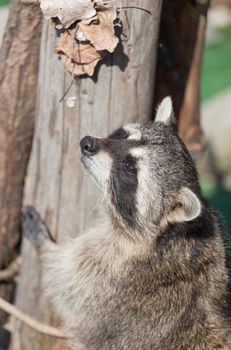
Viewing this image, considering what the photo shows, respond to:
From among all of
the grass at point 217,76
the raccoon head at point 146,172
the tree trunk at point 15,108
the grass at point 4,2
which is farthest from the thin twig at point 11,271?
the grass at point 4,2

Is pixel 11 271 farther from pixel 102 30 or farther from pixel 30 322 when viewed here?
pixel 102 30

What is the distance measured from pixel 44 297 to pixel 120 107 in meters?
1.60

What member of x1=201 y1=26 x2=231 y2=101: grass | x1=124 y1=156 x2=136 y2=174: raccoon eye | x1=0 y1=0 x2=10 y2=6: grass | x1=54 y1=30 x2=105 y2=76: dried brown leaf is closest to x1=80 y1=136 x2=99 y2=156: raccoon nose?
x1=124 y1=156 x2=136 y2=174: raccoon eye

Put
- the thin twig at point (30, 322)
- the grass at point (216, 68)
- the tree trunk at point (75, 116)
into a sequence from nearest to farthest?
the tree trunk at point (75, 116), the thin twig at point (30, 322), the grass at point (216, 68)

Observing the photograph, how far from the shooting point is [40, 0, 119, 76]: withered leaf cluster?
4.59 meters

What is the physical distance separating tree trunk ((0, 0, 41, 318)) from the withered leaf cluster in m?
0.53

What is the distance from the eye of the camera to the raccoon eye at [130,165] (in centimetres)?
498

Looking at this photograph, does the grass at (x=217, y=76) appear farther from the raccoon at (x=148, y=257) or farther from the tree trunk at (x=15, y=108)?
the raccoon at (x=148, y=257)

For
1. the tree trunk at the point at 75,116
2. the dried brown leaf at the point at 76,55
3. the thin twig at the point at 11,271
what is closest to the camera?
the dried brown leaf at the point at 76,55

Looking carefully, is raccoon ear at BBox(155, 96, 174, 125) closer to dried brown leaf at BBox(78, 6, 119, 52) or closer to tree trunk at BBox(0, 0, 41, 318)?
dried brown leaf at BBox(78, 6, 119, 52)

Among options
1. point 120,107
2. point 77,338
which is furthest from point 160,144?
point 77,338

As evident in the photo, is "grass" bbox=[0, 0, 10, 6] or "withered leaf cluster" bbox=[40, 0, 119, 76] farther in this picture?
"grass" bbox=[0, 0, 10, 6]

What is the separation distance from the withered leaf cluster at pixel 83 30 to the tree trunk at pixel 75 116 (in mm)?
115

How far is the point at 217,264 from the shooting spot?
5285 millimetres
